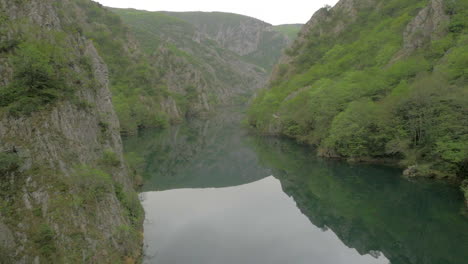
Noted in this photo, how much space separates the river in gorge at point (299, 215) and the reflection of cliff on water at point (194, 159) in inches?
16.7

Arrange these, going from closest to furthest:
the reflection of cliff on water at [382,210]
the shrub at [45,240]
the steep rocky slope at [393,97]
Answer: the shrub at [45,240] → the reflection of cliff on water at [382,210] → the steep rocky slope at [393,97]

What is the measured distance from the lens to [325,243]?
23.2m

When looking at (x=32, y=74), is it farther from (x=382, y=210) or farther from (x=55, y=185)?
(x=382, y=210)

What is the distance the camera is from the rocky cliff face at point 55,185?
1274 cm

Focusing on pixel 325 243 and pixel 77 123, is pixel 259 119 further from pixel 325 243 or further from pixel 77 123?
pixel 77 123

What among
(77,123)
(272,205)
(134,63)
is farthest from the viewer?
(134,63)

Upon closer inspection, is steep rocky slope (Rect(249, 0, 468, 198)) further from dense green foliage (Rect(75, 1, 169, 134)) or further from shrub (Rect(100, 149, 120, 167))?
dense green foliage (Rect(75, 1, 169, 134))

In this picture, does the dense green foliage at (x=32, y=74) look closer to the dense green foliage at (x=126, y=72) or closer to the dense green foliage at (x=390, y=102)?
the dense green foliage at (x=390, y=102)

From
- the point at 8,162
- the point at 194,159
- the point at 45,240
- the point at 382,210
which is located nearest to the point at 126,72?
the point at 194,159

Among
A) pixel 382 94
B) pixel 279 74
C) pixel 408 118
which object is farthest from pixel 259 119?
pixel 408 118

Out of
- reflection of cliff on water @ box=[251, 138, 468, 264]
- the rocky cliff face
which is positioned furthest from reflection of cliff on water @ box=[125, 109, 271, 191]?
the rocky cliff face

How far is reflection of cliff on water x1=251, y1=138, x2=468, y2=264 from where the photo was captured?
70.5 ft

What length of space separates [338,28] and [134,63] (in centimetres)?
6139

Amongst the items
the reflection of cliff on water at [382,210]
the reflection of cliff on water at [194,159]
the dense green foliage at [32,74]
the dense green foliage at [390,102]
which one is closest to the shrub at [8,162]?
the dense green foliage at [32,74]
